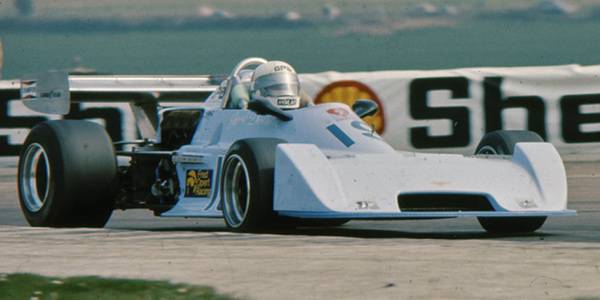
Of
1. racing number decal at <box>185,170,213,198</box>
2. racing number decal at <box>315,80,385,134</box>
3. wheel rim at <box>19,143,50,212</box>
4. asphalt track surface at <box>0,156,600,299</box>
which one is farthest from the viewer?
racing number decal at <box>315,80,385,134</box>

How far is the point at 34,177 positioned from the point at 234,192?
2.43m

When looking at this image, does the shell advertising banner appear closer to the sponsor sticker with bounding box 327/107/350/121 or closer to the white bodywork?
the sponsor sticker with bounding box 327/107/350/121

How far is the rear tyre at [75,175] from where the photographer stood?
9070 millimetres

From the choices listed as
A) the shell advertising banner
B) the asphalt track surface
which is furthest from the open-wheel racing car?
the shell advertising banner

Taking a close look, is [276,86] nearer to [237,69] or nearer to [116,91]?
[237,69]

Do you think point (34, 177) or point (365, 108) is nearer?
point (365, 108)

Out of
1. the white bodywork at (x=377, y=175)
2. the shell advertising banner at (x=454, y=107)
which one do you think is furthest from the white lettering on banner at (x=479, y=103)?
the white bodywork at (x=377, y=175)

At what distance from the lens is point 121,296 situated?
456 centimetres

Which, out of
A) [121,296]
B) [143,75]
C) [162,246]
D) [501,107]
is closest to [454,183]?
[162,246]

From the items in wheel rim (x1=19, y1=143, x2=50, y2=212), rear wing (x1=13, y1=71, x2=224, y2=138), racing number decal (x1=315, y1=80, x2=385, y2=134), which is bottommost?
wheel rim (x1=19, y1=143, x2=50, y2=212)

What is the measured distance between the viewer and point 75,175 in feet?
29.7

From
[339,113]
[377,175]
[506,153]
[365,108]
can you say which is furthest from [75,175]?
[506,153]

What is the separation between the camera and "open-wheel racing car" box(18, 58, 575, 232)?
7.49 metres

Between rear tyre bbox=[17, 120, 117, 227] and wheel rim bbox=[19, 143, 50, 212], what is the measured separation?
0.9 inches
